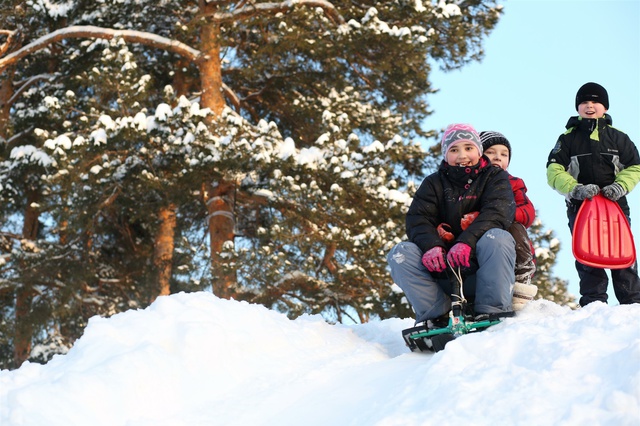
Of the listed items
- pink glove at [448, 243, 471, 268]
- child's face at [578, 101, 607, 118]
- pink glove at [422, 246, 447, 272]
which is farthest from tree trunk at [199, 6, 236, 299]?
pink glove at [448, 243, 471, 268]

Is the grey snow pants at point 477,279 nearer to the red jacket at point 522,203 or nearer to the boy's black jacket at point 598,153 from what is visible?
the red jacket at point 522,203

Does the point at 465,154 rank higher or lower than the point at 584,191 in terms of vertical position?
higher

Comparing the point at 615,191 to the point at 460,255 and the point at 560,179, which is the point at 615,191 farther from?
the point at 460,255

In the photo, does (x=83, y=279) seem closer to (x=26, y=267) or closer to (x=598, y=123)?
(x=26, y=267)

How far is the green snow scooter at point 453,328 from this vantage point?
4.09m

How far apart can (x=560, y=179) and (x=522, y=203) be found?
822 millimetres

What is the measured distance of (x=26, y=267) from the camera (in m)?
13.1

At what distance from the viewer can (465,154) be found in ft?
14.8

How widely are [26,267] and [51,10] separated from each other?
14.6ft

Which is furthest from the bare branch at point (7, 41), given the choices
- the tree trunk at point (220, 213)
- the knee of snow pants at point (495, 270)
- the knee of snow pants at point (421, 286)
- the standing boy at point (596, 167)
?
the knee of snow pants at point (495, 270)

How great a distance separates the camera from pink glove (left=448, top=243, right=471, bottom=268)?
4152mm

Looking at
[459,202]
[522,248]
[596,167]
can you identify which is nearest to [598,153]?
[596,167]

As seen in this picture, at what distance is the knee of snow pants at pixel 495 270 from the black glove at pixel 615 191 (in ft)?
4.29

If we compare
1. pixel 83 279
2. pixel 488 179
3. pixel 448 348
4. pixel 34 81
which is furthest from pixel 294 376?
pixel 34 81
